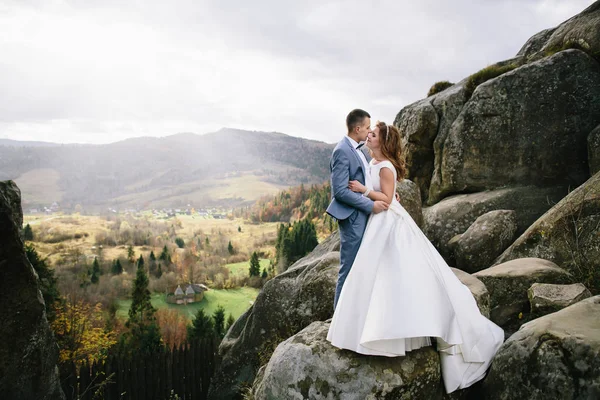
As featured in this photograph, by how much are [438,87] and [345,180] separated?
12086 mm

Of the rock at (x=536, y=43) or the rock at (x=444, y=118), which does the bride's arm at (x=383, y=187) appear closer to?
the rock at (x=444, y=118)

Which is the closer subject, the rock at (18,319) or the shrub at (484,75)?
the rock at (18,319)

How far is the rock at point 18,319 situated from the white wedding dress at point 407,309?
6.26 metres

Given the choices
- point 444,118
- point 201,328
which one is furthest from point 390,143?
point 201,328

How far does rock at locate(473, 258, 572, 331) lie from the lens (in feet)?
22.4

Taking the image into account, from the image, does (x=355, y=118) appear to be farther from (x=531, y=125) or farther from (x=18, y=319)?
(x=531, y=125)

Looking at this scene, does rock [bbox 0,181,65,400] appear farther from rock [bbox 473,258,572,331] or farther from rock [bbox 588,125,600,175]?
rock [bbox 588,125,600,175]

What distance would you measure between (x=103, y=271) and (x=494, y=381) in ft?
316

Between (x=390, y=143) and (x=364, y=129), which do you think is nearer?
(x=390, y=143)

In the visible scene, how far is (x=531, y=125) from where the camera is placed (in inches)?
463

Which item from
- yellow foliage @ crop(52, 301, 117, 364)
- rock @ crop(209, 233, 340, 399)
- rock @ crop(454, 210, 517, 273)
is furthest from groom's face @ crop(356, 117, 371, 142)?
yellow foliage @ crop(52, 301, 117, 364)

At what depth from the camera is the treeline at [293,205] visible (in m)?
109

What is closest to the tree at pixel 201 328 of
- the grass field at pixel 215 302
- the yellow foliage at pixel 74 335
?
the yellow foliage at pixel 74 335

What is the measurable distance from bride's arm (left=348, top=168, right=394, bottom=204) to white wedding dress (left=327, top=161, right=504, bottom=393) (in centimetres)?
28
